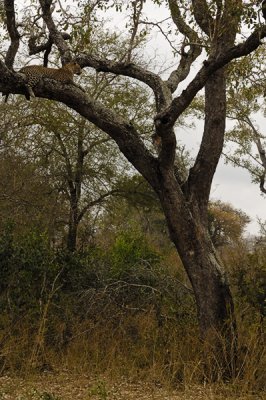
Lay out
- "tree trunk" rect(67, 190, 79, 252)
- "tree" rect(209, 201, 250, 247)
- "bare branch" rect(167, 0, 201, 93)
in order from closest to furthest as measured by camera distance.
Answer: "bare branch" rect(167, 0, 201, 93) < "tree trunk" rect(67, 190, 79, 252) < "tree" rect(209, 201, 250, 247)

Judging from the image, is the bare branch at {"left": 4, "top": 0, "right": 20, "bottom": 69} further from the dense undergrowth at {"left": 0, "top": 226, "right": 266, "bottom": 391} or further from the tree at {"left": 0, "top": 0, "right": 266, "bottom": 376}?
the dense undergrowth at {"left": 0, "top": 226, "right": 266, "bottom": 391}

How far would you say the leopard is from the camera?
7125 millimetres

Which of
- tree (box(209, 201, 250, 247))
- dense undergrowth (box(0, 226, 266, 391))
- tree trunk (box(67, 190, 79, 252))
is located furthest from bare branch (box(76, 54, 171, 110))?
tree (box(209, 201, 250, 247))

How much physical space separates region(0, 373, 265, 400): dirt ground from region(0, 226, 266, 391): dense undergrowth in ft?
0.63

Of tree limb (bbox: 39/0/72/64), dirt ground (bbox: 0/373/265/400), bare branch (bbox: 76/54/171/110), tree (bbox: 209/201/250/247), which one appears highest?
tree (bbox: 209/201/250/247)

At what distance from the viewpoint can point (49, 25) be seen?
26.9 feet

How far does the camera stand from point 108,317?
30.3 ft

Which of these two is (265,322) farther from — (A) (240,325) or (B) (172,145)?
(B) (172,145)

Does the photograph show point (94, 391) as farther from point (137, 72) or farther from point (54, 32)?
point (54, 32)

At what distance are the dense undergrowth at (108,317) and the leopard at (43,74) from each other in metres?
2.56

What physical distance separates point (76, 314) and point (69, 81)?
4068 millimetres

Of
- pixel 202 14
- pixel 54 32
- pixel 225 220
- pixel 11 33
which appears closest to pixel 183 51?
pixel 202 14

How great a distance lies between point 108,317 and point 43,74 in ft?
13.8

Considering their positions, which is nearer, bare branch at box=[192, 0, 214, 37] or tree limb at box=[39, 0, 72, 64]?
bare branch at box=[192, 0, 214, 37]
